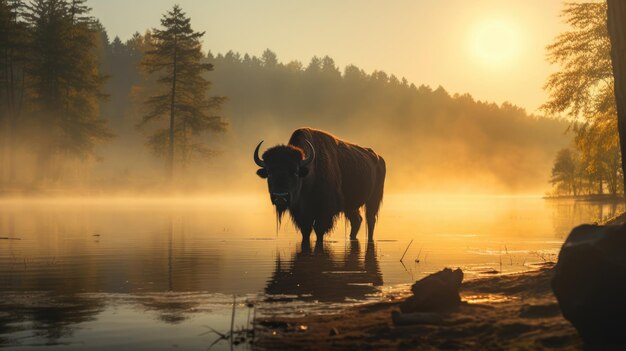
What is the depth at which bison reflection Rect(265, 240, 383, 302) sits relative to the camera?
9.46m

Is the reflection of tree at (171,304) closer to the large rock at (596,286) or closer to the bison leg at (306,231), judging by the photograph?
the large rock at (596,286)

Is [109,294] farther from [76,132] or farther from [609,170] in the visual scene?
[609,170]

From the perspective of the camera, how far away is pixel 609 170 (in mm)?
74188

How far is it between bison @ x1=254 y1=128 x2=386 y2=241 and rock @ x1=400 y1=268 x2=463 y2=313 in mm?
7275

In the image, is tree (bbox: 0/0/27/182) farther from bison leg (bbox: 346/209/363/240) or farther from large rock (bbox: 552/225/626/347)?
large rock (bbox: 552/225/626/347)

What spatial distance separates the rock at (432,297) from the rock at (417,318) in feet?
0.97

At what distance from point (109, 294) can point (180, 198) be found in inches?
1929

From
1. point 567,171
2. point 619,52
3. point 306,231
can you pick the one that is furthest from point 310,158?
point 567,171

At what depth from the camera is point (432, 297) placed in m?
7.33

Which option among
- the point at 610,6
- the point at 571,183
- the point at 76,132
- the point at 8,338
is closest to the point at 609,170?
the point at 571,183

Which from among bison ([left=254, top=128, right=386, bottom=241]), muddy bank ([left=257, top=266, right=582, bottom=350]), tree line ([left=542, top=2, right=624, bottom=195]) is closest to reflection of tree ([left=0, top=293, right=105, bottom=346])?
muddy bank ([left=257, top=266, right=582, bottom=350])

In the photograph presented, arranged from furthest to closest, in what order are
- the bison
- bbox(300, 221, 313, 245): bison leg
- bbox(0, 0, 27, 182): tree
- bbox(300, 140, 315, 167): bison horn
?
bbox(0, 0, 27, 182): tree < bbox(300, 221, 313, 245): bison leg < bbox(300, 140, 315, 167): bison horn < the bison

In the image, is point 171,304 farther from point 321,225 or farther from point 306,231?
point 321,225

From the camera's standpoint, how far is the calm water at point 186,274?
6.94 metres
